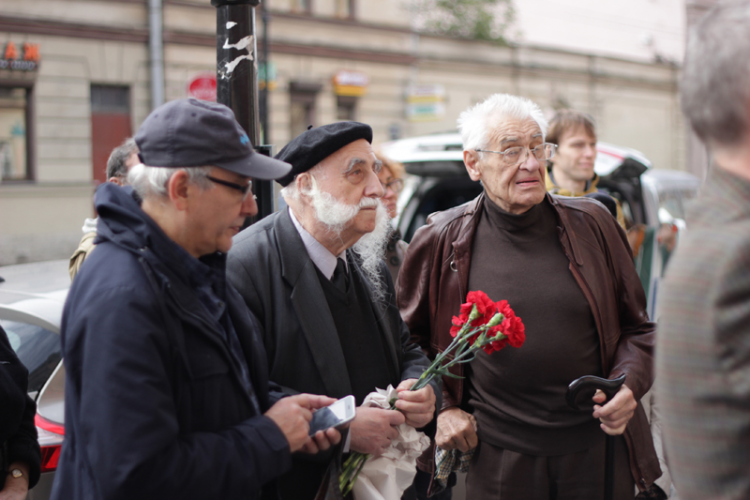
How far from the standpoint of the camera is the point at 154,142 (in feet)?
5.91

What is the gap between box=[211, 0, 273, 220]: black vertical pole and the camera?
3.00 metres

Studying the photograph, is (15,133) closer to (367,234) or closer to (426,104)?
(426,104)

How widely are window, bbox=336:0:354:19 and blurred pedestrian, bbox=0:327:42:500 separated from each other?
2021cm

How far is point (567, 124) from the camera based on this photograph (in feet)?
15.3

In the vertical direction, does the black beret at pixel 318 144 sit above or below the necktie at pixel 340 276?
above

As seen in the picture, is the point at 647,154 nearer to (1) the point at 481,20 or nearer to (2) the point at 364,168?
(1) the point at 481,20

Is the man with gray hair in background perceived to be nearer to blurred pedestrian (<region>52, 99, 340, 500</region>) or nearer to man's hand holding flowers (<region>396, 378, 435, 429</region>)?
blurred pedestrian (<region>52, 99, 340, 500</region>)

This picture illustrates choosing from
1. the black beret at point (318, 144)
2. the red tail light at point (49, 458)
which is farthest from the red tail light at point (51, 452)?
the black beret at point (318, 144)

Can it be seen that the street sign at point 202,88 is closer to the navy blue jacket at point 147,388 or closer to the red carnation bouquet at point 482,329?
the red carnation bouquet at point 482,329

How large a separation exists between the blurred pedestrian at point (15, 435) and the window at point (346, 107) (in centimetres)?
1950

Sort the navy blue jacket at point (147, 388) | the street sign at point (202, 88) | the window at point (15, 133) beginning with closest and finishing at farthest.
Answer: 1. the navy blue jacket at point (147, 388)
2. the street sign at point (202, 88)
3. the window at point (15, 133)

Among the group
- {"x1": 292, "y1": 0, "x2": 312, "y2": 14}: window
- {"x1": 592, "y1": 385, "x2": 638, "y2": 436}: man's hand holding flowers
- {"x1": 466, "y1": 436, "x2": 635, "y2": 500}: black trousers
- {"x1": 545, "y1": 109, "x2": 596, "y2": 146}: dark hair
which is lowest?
{"x1": 466, "y1": 436, "x2": 635, "y2": 500}: black trousers

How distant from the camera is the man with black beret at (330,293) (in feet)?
7.62

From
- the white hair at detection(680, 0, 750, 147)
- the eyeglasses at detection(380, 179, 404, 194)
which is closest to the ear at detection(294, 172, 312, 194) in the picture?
the white hair at detection(680, 0, 750, 147)
